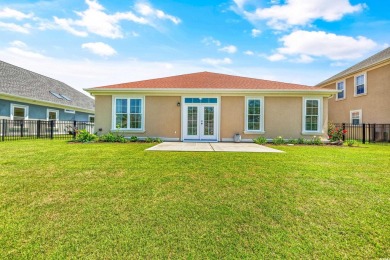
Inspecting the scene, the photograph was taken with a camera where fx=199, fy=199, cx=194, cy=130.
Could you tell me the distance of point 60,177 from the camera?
4531 mm

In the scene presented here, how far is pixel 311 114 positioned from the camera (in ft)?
39.7

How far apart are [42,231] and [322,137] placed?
13.6 meters

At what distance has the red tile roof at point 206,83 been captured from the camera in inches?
487

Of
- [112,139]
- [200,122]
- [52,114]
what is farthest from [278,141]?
[52,114]

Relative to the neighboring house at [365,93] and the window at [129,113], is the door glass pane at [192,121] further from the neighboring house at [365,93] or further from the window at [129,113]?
the neighboring house at [365,93]

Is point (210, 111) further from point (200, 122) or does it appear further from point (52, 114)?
point (52, 114)

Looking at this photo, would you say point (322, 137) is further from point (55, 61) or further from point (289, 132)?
point (55, 61)

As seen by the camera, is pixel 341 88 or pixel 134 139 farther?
pixel 341 88

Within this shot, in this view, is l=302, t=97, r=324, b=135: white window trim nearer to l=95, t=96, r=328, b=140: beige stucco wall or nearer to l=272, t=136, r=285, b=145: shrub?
l=95, t=96, r=328, b=140: beige stucco wall

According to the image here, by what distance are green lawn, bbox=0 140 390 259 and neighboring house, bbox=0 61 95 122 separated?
12357mm

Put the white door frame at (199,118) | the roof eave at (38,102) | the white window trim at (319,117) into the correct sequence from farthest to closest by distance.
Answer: the roof eave at (38,102) < the white door frame at (199,118) < the white window trim at (319,117)

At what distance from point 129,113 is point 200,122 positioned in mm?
4480

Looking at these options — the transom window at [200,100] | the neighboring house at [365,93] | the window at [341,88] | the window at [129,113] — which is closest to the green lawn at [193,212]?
the window at [129,113]

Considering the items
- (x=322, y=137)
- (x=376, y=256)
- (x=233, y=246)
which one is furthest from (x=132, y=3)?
(x=322, y=137)
